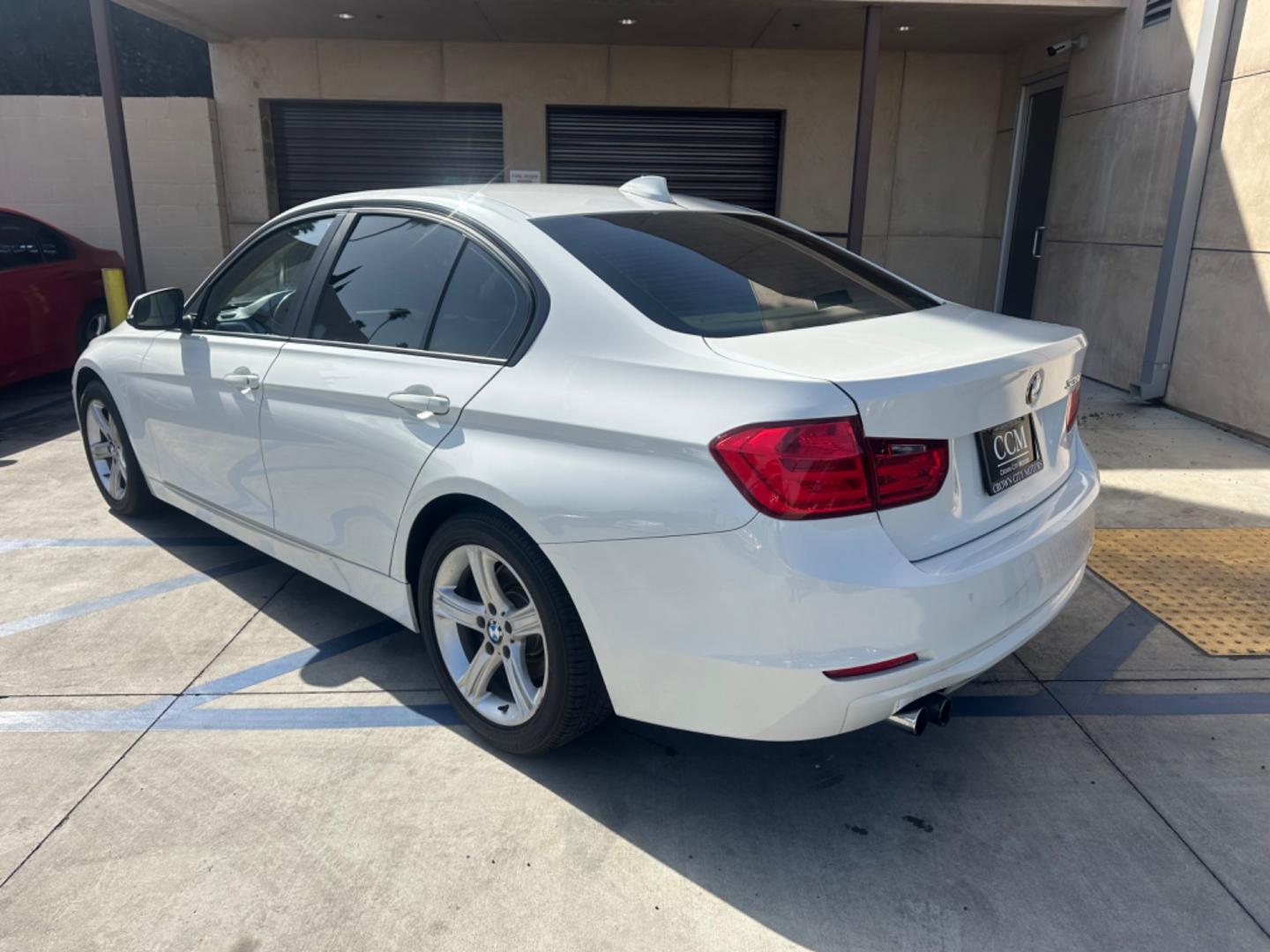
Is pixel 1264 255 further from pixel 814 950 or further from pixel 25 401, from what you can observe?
pixel 25 401

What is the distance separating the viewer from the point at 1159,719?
3.28 meters

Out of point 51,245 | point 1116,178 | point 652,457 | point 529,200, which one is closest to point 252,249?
point 529,200

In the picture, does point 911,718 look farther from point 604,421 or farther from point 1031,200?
point 1031,200

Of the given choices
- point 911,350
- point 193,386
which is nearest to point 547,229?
point 911,350

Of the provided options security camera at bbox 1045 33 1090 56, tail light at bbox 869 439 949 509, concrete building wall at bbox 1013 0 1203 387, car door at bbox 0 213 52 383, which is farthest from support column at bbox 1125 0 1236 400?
car door at bbox 0 213 52 383

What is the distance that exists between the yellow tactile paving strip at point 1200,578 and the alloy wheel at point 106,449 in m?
5.04

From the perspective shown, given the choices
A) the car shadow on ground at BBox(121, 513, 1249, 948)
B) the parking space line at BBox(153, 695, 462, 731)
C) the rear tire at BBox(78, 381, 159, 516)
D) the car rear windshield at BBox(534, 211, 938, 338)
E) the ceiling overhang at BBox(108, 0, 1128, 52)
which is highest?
the ceiling overhang at BBox(108, 0, 1128, 52)

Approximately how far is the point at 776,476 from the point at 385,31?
33.2 feet

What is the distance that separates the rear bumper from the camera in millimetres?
2221

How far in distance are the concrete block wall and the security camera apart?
7.62 feet

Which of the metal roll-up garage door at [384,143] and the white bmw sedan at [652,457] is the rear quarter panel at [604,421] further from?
the metal roll-up garage door at [384,143]

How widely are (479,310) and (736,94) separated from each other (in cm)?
927

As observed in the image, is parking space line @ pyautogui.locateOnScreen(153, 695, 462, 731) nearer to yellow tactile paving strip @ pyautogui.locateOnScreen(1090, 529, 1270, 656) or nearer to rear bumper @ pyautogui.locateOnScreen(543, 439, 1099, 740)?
rear bumper @ pyautogui.locateOnScreen(543, 439, 1099, 740)

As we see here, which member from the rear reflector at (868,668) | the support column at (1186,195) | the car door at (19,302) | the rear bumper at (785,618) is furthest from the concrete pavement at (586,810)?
the car door at (19,302)
